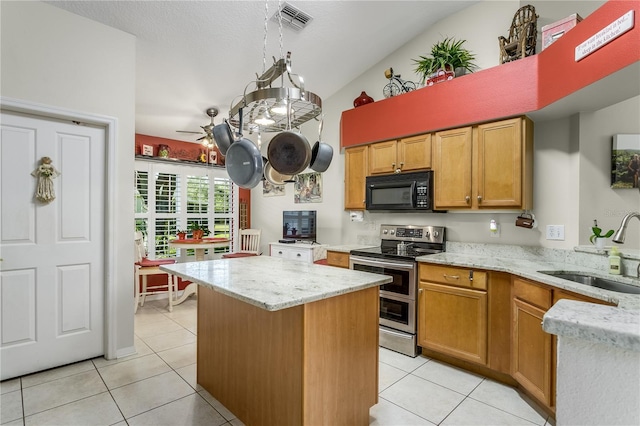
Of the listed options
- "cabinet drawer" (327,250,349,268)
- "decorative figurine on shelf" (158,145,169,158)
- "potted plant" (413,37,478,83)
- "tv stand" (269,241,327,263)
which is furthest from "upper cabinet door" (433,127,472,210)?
"decorative figurine on shelf" (158,145,169,158)

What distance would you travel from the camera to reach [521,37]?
264cm

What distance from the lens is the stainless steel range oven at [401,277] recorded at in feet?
9.59

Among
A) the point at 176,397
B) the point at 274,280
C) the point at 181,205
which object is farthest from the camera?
the point at 181,205

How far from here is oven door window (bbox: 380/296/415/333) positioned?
2938mm

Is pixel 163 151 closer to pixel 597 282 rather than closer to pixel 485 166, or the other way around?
pixel 485 166

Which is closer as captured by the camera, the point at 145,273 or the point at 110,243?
the point at 110,243

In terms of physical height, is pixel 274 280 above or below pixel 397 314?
above

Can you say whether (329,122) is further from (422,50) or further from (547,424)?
(547,424)

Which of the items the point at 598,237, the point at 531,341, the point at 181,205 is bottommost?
the point at 531,341

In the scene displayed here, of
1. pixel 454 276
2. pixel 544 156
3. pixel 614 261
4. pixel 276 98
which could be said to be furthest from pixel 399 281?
pixel 276 98

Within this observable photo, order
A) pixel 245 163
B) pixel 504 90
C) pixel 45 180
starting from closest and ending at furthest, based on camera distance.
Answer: pixel 245 163
pixel 45 180
pixel 504 90

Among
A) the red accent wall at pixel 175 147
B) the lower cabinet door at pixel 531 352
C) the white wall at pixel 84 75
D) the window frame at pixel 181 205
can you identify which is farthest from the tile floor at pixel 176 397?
the red accent wall at pixel 175 147

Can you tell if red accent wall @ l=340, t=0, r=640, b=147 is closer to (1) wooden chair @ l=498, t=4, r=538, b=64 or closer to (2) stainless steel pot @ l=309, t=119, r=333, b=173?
(1) wooden chair @ l=498, t=4, r=538, b=64

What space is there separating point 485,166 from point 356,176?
1.44 metres
